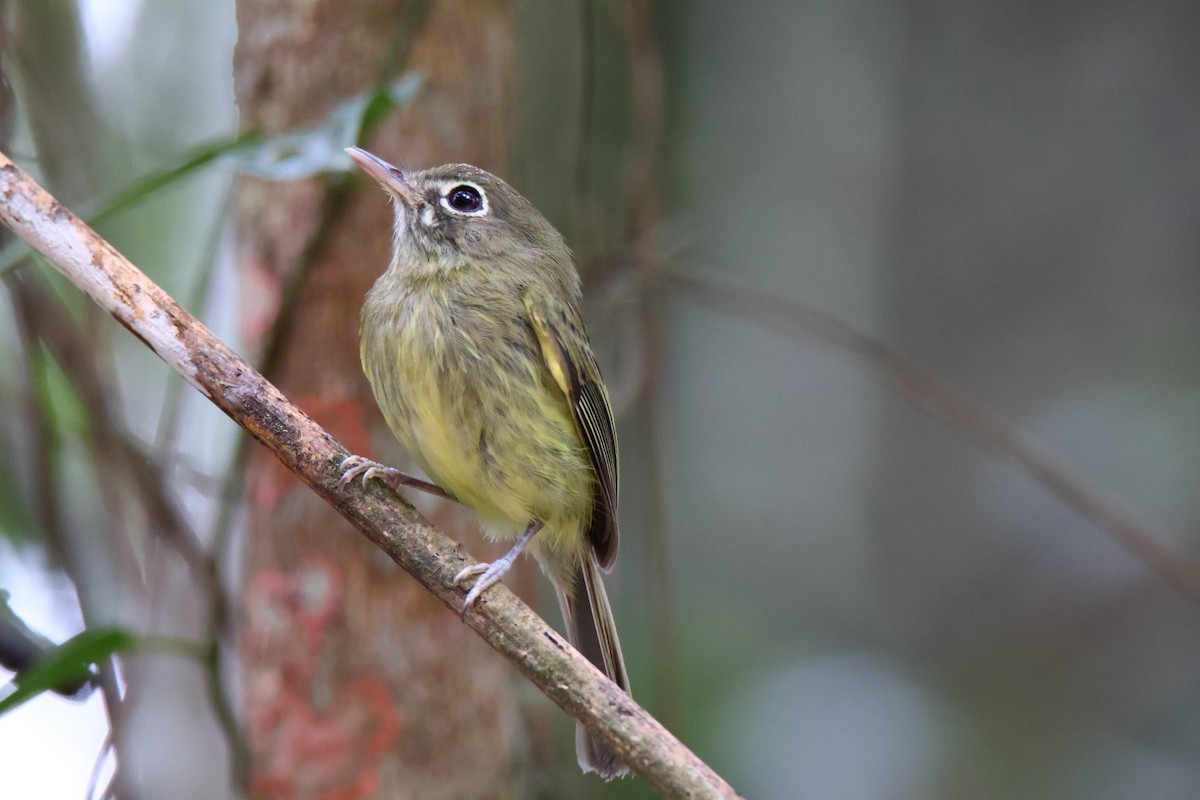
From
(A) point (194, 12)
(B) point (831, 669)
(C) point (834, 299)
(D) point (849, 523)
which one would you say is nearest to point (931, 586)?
(D) point (849, 523)

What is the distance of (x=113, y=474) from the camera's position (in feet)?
Result: 10.00

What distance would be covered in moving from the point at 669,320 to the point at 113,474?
2.87 meters

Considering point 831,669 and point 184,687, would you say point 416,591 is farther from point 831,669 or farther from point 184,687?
point 831,669

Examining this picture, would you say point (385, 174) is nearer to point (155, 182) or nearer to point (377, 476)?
point (155, 182)

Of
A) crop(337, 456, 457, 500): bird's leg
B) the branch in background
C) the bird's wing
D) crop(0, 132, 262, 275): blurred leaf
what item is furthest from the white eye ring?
the branch in background

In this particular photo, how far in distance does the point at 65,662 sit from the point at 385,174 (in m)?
1.22

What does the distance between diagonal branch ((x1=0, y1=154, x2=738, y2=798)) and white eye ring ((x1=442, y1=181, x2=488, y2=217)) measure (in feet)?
3.28

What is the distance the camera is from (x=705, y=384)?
213 inches

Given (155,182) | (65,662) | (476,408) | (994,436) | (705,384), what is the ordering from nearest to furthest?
(65,662)
(155,182)
(476,408)
(994,436)
(705,384)

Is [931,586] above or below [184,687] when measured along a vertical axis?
above

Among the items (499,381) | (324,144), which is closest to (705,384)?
(499,381)

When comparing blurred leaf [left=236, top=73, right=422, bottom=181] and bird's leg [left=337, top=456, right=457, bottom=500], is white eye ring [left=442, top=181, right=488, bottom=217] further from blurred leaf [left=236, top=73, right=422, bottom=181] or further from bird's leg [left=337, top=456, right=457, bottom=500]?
bird's leg [left=337, top=456, right=457, bottom=500]

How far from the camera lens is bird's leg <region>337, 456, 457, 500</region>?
1945 millimetres

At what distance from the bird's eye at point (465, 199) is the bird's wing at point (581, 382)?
0.29 meters
